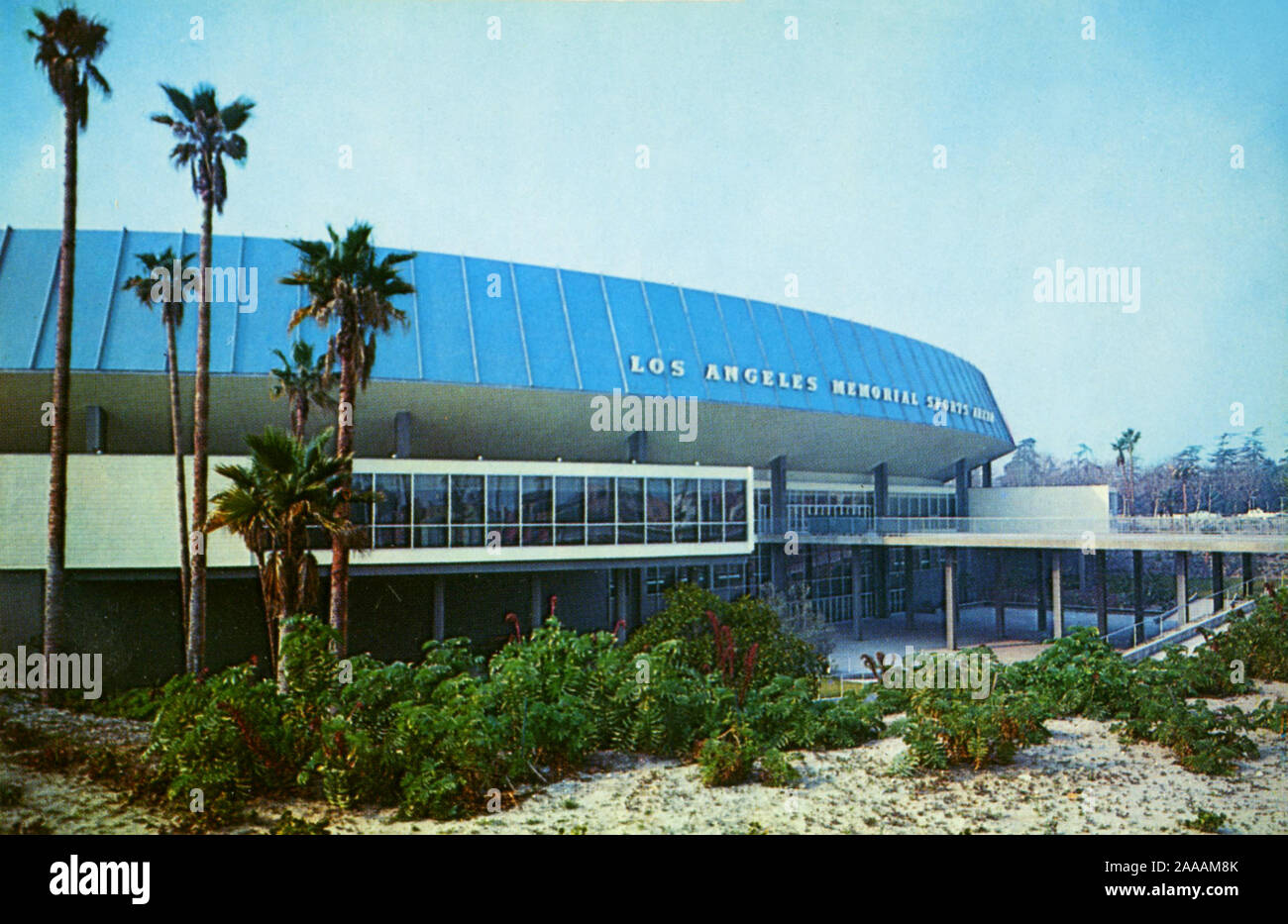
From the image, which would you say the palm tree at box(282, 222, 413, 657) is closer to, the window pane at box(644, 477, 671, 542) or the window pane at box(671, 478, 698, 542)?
the window pane at box(644, 477, 671, 542)

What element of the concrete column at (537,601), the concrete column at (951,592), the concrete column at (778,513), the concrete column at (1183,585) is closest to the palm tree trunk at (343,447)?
the concrete column at (537,601)

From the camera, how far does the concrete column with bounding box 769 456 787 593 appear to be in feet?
132

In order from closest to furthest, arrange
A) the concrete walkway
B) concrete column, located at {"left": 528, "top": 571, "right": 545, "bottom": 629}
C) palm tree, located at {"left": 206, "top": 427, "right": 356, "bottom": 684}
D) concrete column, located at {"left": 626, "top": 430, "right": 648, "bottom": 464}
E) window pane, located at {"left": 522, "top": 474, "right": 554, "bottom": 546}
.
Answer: palm tree, located at {"left": 206, "top": 427, "right": 356, "bottom": 684}, window pane, located at {"left": 522, "top": 474, "right": 554, "bottom": 546}, concrete column, located at {"left": 528, "top": 571, "right": 545, "bottom": 629}, concrete column, located at {"left": 626, "top": 430, "right": 648, "bottom": 464}, the concrete walkway

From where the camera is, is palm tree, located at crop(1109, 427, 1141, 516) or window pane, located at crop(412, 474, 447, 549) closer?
window pane, located at crop(412, 474, 447, 549)

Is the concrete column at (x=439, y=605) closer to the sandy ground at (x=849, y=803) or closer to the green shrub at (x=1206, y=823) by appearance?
the sandy ground at (x=849, y=803)

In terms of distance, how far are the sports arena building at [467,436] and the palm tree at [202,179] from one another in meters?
4.27

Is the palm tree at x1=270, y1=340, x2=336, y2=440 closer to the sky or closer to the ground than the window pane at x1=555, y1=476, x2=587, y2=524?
closer to the sky

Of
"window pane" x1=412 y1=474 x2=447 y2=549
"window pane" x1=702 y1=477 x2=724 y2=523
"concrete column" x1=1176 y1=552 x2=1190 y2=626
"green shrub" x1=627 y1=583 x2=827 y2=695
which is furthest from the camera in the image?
"window pane" x1=702 y1=477 x2=724 y2=523

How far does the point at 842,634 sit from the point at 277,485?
3446 centimetres

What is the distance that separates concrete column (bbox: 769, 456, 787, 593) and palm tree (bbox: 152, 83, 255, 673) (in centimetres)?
2700

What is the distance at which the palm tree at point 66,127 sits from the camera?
1362 centimetres

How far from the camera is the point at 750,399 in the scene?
3288cm
